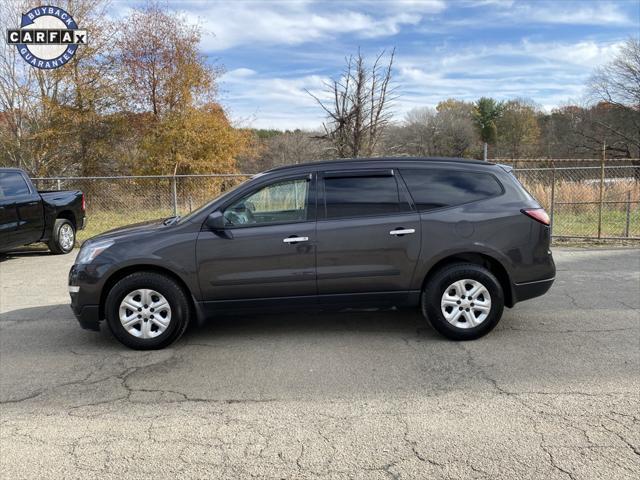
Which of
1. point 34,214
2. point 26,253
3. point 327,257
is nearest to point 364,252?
point 327,257

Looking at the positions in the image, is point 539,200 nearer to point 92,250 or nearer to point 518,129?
point 92,250

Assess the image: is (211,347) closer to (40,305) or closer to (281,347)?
(281,347)

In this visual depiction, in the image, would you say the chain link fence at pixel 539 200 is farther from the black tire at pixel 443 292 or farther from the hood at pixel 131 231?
the black tire at pixel 443 292

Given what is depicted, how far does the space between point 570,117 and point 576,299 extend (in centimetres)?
5586

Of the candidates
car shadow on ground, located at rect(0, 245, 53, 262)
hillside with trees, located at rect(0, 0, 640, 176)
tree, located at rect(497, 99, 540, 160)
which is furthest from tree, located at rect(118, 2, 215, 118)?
tree, located at rect(497, 99, 540, 160)

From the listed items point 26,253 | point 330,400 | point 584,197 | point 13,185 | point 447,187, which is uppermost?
point 13,185

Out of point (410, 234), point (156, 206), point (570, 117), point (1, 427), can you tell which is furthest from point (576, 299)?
point (570, 117)

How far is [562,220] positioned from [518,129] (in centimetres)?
5471

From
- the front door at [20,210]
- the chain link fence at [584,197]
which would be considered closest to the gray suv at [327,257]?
the front door at [20,210]

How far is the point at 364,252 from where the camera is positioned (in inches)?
189

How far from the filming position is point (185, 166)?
77.5 ft

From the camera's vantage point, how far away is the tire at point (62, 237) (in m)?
10.6

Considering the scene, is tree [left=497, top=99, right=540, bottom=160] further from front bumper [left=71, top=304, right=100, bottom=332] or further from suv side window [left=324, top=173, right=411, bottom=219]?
front bumper [left=71, top=304, right=100, bottom=332]

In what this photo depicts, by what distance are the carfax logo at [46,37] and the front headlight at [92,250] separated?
1423 cm
